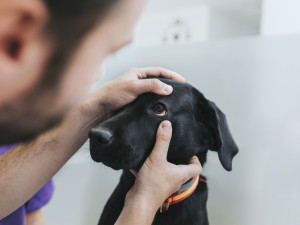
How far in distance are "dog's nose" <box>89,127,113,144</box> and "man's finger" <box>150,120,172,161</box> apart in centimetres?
13

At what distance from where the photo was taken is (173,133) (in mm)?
953

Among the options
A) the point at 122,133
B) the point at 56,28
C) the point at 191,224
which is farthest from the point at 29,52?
the point at 191,224

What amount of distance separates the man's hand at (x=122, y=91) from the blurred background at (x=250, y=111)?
0.13m

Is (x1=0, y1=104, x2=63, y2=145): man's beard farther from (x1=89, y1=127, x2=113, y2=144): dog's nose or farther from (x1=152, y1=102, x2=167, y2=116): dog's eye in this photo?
(x1=152, y1=102, x2=167, y2=116): dog's eye

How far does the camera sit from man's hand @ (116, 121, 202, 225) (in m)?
0.81

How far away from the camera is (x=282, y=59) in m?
1.10

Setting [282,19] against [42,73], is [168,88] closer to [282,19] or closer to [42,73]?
[282,19]

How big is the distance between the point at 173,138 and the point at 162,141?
0.25 ft

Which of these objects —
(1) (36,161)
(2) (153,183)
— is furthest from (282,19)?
(1) (36,161)

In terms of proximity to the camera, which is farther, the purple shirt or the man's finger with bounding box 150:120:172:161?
the purple shirt

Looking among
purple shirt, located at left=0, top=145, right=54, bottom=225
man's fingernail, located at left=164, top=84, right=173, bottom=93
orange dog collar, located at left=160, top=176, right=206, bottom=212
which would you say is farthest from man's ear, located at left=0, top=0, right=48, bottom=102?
purple shirt, located at left=0, top=145, right=54, bottom=225

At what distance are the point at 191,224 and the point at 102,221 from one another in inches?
10.6

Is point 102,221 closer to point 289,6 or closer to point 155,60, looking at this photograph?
point 155,60

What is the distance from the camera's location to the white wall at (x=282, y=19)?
1.11 meters
